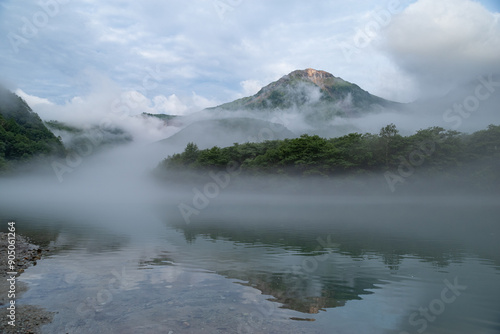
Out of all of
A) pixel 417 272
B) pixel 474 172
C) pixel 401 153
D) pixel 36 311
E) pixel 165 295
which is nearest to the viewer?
pixel 36 311

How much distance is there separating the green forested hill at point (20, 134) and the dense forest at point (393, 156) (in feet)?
338

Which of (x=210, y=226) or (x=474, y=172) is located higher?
(x=474, y=172)

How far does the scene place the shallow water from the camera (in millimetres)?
10234

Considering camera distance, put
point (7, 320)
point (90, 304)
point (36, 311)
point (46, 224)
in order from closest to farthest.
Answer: point (7, 320) < point (36, 311) < point (90, 304) < point (46, 224)

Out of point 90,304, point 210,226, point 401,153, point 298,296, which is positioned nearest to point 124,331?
point 90,304

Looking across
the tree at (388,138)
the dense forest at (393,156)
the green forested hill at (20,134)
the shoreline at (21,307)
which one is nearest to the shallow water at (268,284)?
the shoreline at (21,307)

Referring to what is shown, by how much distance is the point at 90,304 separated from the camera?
1150 cm

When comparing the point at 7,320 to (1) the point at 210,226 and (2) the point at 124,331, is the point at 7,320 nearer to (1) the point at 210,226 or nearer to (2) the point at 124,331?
(2) the point at 124,331

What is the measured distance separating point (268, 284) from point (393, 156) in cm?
8446

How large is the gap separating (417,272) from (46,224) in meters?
33.4

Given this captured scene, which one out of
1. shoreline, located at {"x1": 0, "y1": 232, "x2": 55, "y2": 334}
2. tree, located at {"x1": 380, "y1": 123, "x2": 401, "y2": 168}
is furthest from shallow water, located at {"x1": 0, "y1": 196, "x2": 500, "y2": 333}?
tree, located at {"x1": 380, "y1": 123, "x2": 401, "y2": 168}

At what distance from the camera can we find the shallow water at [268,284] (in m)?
10.2

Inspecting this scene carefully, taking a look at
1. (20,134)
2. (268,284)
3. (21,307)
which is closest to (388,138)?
(268,284)

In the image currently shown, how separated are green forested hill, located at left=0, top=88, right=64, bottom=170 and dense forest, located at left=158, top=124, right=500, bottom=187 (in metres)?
103
